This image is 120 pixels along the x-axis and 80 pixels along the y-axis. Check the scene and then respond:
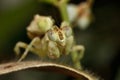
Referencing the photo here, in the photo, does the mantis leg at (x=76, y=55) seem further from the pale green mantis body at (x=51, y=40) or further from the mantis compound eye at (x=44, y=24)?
the mantis compound eye at (x=44, y=24)

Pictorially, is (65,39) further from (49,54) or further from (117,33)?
(117,33)

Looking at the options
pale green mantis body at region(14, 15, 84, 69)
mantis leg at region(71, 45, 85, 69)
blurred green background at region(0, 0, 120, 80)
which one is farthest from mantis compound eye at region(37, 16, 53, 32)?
blurred green background at region(0, 0, 120, 80)

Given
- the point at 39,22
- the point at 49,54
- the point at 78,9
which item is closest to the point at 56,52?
the point at 49,54

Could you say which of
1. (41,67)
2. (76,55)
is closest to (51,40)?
(76,55)

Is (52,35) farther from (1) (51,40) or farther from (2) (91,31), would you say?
(2) (91,31)

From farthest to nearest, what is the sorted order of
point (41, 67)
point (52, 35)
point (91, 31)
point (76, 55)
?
point (91, 31), point (76, 55), point (52, 35), point (41, 67)

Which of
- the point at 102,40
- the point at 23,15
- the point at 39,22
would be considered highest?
the point at 39,22
